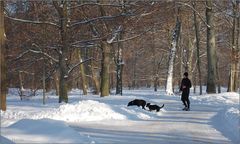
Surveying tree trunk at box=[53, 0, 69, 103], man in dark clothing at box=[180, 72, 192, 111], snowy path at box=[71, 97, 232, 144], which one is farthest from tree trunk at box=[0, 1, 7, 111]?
man in dark clothing at box=[180, 72, 192, 111]

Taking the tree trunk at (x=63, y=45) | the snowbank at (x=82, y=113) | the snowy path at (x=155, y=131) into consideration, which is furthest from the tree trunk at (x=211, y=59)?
the snowbank at (x=82, y=113)

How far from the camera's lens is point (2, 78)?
20.4 m

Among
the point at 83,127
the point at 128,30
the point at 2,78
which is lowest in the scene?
the point at 83,127

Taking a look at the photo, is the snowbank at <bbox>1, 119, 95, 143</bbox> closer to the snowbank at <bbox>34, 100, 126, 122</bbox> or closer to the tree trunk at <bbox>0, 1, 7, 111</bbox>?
the snowbank at <bbox>34, 100, 126, 122</bbox>

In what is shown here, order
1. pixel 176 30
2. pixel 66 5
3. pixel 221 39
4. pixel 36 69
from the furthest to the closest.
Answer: pixel 221 39
pixel 176 30
pixel 36 69
pixel 66 5

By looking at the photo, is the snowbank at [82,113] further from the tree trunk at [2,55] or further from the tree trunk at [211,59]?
the tree trunk at [211,59]

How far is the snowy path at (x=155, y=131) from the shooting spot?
12289 mm

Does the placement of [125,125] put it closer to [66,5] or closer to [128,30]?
[66,5]

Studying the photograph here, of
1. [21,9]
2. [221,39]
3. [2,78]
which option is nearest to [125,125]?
[2,78]

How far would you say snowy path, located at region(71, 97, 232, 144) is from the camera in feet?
40.3

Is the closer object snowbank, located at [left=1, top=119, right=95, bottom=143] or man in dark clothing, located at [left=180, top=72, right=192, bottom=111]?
snowbank, located at [left=1, top=119, right=95, bottom=143]

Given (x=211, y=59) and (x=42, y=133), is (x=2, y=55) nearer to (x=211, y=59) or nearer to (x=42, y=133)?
(x=42, y=133)

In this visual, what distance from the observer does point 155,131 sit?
47.0ft

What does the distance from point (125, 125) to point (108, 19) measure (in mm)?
12170
